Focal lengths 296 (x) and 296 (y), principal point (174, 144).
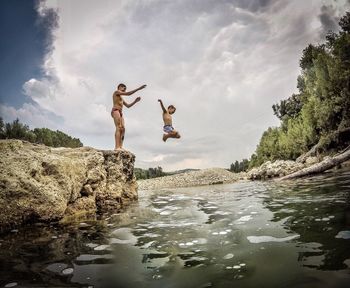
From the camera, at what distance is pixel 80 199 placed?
23.7 feet

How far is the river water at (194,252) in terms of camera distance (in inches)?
103

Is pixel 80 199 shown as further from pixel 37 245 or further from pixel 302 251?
pixel 302 251

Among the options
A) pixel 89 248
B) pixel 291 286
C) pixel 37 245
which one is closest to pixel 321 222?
pixel 291 286

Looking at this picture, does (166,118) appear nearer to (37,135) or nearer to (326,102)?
(326,102)

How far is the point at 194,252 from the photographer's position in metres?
3.43

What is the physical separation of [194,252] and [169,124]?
354 inches

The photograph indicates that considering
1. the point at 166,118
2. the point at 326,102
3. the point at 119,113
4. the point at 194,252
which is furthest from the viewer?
the point at 326,102

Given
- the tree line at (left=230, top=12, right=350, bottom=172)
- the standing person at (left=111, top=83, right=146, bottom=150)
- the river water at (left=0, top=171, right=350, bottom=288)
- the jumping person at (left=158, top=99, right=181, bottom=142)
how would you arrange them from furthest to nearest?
1. the tree line at (left=230, top=12, right=350, bottom=172)
2. the jumping person at (left=158, top=99, right=181, bottom=142)
3. the standing person at (left=111, top=83, right=146, bottom=150)
4. the river water at (left=0, top=171, right=350, bottom=288)

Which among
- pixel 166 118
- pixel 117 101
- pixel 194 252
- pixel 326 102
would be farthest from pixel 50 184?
Result: pixel 326 102

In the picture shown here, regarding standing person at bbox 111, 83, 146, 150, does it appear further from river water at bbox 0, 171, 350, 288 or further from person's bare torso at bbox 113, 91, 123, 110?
river water at bbox 0, 171, 350, 288

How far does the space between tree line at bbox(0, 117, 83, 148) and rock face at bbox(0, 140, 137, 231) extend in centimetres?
3289

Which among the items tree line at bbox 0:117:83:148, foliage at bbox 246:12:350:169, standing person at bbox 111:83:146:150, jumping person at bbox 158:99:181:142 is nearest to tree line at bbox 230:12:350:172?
foliage at bbox 246:12:350:169

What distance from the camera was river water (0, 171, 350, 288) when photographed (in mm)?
2611

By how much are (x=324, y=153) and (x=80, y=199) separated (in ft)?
71.2
